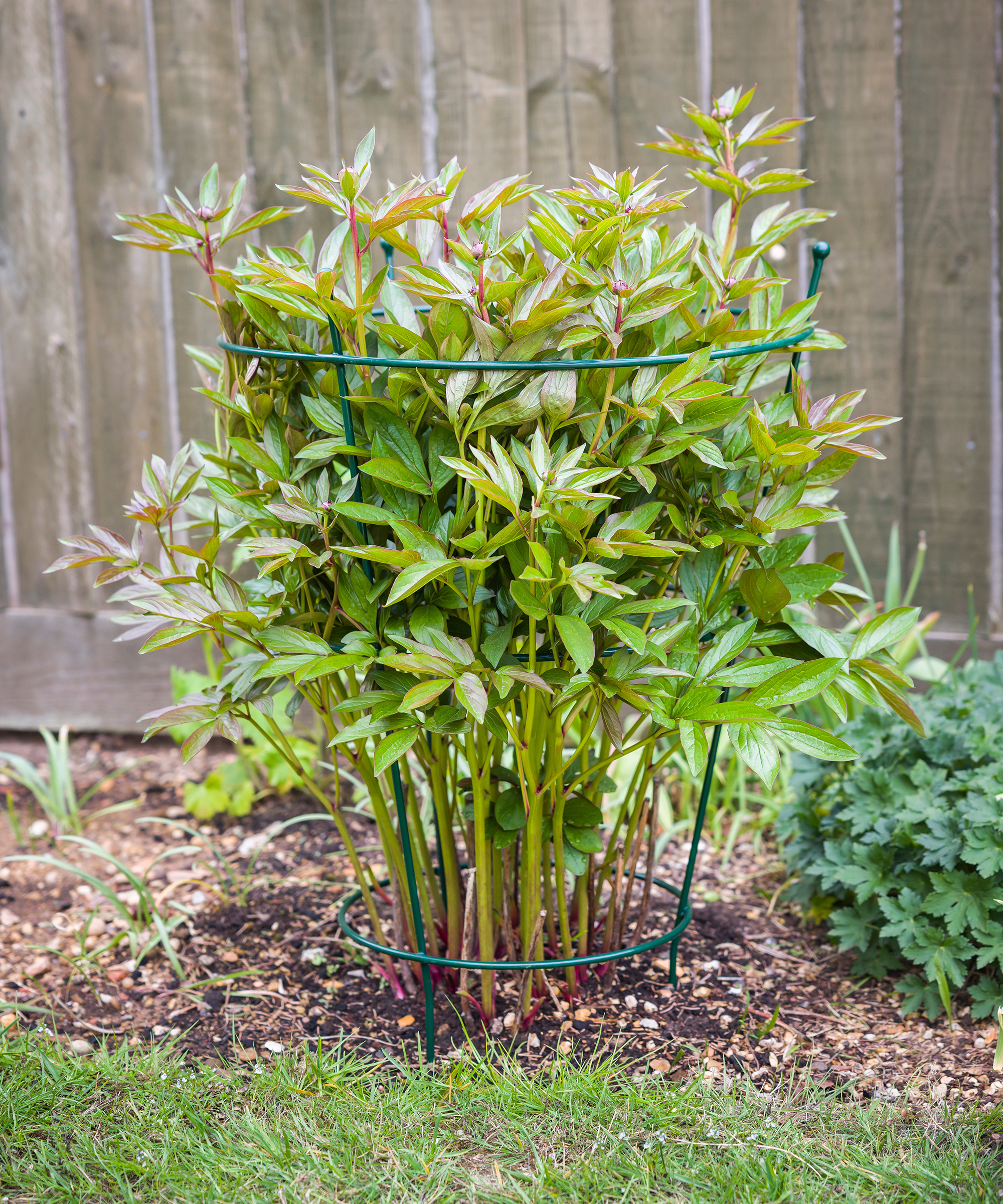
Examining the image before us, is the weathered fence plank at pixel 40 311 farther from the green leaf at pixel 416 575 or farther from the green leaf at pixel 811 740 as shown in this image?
→ the green leaf at pixel 811 740

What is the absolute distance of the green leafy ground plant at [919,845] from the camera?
66.6 inches

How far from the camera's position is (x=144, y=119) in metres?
2.81

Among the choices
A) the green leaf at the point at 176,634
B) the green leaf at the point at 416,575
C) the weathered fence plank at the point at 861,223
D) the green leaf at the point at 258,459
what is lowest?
the green leaf at the point at 176,634

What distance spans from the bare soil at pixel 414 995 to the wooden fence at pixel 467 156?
3.31ft

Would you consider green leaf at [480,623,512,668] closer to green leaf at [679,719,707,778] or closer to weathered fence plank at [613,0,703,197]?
green leaf at [679,719,707,778]

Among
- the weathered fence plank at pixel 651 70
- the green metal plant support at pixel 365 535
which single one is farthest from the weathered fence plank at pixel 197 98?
the green metal plant support at pixel 365 535

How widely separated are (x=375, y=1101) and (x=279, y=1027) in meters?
0.28

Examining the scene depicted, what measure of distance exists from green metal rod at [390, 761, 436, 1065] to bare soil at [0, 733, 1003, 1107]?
44 millimetres

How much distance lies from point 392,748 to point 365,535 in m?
0.33

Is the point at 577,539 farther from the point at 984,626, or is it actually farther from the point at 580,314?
the point at 984,626

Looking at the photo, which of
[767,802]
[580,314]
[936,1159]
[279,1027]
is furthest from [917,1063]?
[580,314]

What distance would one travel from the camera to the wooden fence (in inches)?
98.0

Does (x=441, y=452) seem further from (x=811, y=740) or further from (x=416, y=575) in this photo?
(x=811, y=740)

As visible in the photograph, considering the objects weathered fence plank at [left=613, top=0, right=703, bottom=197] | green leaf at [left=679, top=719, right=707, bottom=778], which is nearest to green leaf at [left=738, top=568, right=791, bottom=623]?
green leaf at [left=679, top=719, right=707, bottom=778]
